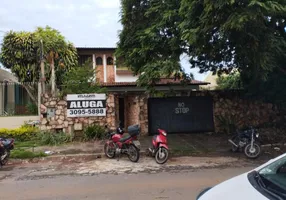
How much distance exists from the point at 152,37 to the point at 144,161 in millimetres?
4732

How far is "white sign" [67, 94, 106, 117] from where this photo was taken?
544 inches

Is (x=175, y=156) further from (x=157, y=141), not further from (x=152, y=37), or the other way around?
(x=152, y=37)

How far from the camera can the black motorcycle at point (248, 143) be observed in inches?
395

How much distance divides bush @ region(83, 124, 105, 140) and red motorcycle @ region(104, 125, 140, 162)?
330 centimetres

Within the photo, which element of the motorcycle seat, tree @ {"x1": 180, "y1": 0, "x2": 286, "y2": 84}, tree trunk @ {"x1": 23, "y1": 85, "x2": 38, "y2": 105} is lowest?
the motorcycle seat

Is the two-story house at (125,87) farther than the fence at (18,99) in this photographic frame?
No

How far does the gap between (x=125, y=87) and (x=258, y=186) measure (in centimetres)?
1752

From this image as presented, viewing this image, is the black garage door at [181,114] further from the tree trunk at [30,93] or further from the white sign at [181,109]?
the tree trunk at [30,93]

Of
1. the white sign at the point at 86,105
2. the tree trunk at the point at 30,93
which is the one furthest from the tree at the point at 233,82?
the tree trunk at the point at 30,93

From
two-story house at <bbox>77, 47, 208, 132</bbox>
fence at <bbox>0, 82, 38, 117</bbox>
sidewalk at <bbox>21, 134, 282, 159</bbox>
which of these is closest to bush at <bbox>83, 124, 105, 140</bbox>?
sidewalk at <bbox>21, 134, 282, 159</bbox>

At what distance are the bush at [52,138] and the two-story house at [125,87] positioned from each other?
8.97ft

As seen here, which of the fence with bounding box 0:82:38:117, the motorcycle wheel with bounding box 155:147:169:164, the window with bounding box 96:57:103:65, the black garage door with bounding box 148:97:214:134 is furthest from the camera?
the window with bounding box 96:57:103:65

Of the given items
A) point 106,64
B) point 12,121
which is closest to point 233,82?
point 106,64

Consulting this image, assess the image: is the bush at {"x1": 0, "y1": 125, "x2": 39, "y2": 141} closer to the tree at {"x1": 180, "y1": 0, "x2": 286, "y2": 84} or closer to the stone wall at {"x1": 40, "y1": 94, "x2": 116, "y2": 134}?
the stone wall at {"x1": 40, "y1": 94, "x2": 116, "y2": 134}
